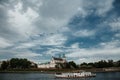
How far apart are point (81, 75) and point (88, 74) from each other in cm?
609

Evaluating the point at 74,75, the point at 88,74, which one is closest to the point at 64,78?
the point at 74,75

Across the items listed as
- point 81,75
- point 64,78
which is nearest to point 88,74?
point 81,75

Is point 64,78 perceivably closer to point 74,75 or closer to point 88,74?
point 74,75

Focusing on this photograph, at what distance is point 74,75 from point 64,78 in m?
7.28

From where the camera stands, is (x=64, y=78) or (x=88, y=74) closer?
(x=64, y=78)

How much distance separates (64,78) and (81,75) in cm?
1133

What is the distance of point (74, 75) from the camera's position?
117 m

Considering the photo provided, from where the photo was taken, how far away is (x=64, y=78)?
112562mm

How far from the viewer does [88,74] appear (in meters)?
122

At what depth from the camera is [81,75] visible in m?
118

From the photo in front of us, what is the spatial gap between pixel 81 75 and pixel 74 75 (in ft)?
14.1

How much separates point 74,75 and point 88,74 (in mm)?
10100

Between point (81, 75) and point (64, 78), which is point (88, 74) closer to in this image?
point (81, 75)
